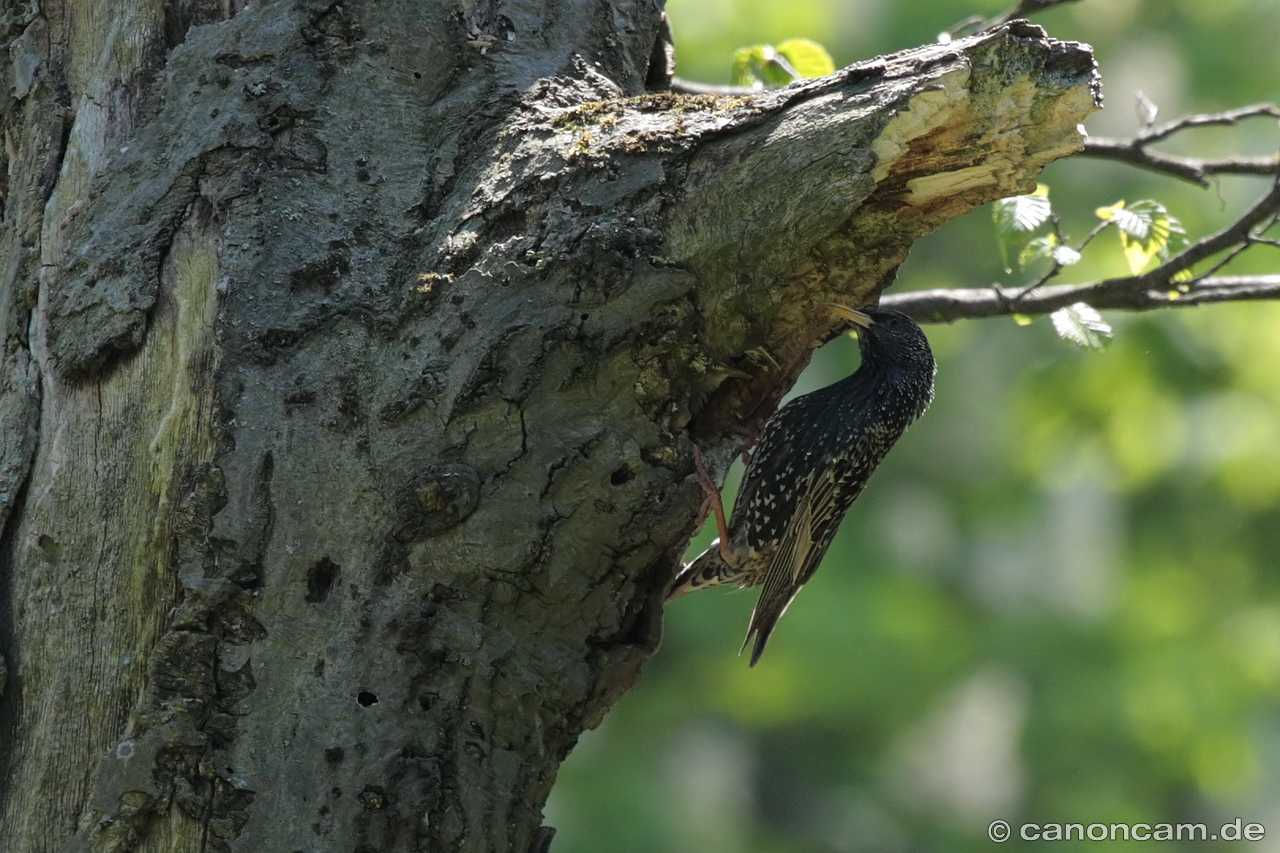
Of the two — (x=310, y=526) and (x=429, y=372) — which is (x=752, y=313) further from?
(x=310, y=526)

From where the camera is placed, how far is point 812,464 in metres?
4.18

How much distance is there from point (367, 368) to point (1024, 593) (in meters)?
9.24

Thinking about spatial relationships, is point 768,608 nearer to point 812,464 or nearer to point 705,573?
point 705,573

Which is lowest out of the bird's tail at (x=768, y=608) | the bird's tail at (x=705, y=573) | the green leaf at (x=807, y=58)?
the bird's tail at (x=768, y=608)

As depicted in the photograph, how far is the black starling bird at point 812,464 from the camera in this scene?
4.20 meters

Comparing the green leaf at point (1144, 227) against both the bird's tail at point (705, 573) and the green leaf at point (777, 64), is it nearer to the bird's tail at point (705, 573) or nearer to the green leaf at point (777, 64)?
the green leaf at point (777, 64)

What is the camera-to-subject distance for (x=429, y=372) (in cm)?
258

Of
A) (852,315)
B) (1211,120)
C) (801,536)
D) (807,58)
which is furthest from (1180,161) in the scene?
(801,536)

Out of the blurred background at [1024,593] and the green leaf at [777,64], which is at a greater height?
the green leaf at [777,64]

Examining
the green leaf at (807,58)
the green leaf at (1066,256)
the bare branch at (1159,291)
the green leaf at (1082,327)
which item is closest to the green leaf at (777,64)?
the green leaf at (807,58)

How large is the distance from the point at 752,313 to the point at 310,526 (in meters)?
1.09

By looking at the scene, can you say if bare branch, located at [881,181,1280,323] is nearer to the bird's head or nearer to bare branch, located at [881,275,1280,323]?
bare branch, located at [881,275,1280,323]

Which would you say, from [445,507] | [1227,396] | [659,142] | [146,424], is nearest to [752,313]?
[659,142]

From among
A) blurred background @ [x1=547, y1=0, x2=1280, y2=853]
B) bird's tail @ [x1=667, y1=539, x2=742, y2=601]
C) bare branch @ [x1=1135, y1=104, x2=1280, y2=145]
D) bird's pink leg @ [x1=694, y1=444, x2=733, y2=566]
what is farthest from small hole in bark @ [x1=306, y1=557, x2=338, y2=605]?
blurred background @ [x1=547, y1=0, x2=1280, y2=853]
